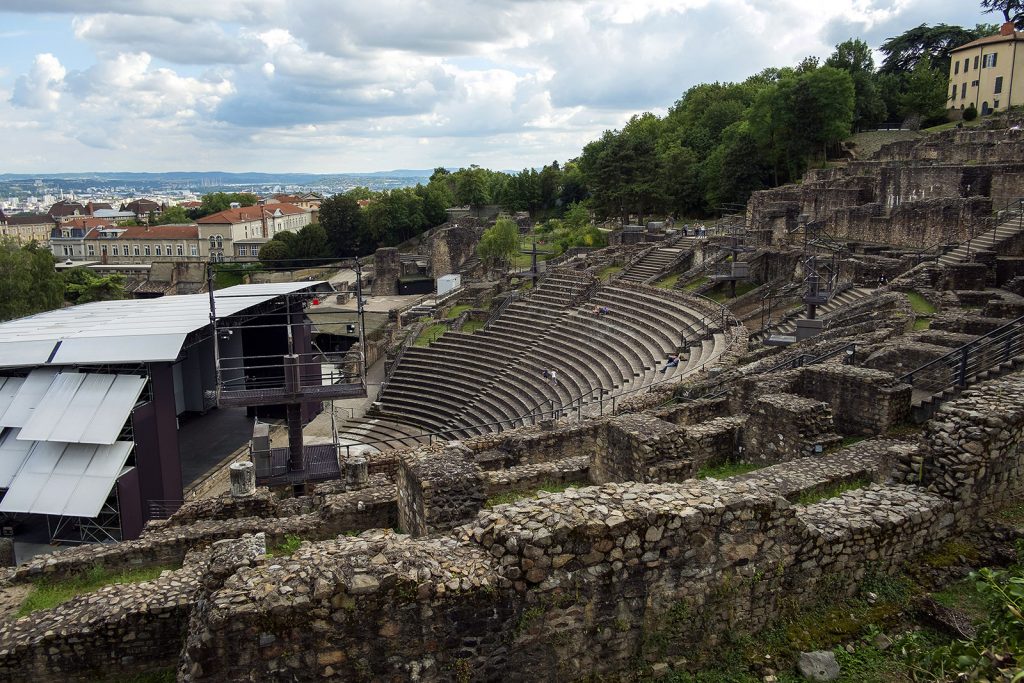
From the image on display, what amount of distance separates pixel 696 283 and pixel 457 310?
41.3ft

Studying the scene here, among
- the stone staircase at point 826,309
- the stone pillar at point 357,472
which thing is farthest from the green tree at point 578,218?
the stone pillar at point 357,472

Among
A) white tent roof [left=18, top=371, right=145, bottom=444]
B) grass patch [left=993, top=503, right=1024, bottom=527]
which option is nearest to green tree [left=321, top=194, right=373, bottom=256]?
white tent roof [left=18, top=371, right=145, bottom=444]

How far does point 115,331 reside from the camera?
1866 centimetres

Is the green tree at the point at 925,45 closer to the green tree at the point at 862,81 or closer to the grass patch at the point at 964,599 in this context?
the green tree at the point at 862,81

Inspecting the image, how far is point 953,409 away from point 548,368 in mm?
18731

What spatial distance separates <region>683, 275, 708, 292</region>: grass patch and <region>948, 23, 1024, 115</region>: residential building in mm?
32277

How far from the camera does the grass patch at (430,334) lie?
107 ft

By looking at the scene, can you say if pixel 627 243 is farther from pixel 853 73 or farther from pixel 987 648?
pixel 987 648

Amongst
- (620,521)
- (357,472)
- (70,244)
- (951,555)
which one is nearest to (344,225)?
(70,244)

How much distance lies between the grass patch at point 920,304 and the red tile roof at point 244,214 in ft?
295

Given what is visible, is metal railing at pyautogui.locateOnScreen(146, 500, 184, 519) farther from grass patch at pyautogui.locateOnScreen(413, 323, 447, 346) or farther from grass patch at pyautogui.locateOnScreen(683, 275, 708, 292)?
grass patch at pyautogui.locateOnScreen(683, 275, 708, 292)

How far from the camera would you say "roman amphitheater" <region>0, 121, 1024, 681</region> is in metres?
5.05

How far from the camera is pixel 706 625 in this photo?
582 centimetres

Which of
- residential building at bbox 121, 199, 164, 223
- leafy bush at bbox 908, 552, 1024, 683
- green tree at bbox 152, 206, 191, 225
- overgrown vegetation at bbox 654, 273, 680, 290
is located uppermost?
residential building at bbox 121, 199, 164, 223
